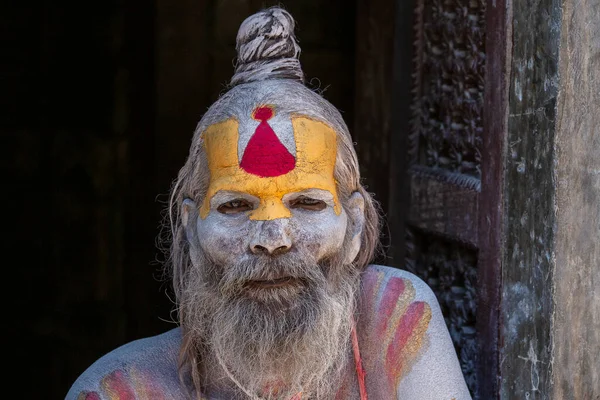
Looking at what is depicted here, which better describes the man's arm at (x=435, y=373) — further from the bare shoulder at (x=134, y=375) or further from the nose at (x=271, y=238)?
the bare shoulder at (x=134, y=375)

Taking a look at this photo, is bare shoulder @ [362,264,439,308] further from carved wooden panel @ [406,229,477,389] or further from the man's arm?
carved wooden panel @ [406,229,477,389]

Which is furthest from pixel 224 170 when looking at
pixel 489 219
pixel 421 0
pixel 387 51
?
pixel 387 51

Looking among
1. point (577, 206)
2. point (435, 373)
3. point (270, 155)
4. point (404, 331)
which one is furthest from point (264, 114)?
point (577, 206)

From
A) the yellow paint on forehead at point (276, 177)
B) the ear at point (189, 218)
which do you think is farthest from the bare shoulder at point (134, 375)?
the yellow paint on forehead at point (276, 177)

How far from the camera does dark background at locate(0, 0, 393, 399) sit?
5.39 m

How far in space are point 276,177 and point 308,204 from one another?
113mm

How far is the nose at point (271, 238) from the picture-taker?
2.93 m

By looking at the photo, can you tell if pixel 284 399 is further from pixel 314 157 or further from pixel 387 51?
pixel 387 51

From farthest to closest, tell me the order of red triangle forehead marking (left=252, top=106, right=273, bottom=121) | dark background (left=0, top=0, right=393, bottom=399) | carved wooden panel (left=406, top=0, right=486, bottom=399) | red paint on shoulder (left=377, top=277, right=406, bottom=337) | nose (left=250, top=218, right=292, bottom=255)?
dark background (left=0, top=0, right=393, bottom=399), carved wooden panel (left=406, top=0, right=486, bottom=399), red paint on shoulder (left=377, top=277, right=406, bottom=337), red triangle forehead marking (left=252, top=106, right=273, bottom=121), nose (left=250, top=218, right=292, bottom=255)

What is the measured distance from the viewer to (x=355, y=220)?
3.19 m

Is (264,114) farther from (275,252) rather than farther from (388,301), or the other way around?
(388,301)

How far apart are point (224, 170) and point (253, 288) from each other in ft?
1.00

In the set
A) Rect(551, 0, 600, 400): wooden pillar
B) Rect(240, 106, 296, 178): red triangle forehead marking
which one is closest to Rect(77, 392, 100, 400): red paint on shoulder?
Rect(240, 106, 296, 178): red triangle forehead marking

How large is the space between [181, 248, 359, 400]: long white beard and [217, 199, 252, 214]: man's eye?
0.15 metres
